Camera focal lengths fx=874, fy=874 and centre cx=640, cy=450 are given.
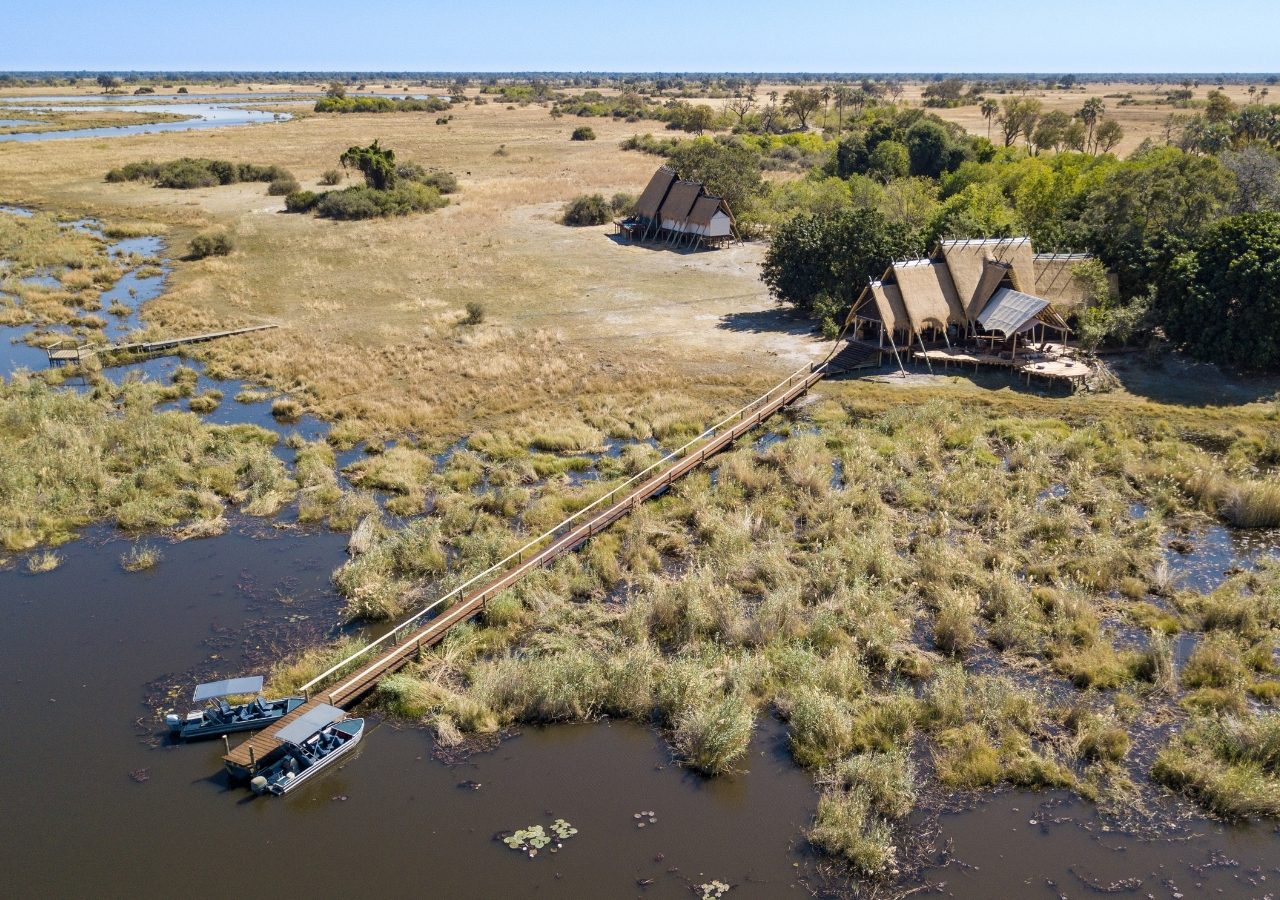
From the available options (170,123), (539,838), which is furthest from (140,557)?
(170,123)

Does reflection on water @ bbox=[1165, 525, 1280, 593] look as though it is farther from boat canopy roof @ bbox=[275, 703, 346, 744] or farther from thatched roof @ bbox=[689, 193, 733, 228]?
thatched roof @ bbox=[689, 193, 733, 228]

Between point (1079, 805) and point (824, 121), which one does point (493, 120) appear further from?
point (1079, 805)

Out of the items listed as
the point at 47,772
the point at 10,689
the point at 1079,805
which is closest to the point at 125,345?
the point at 10,689

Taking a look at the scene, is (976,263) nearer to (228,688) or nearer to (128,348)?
(228,688)

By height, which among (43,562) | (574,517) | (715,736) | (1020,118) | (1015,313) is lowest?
(43,562)

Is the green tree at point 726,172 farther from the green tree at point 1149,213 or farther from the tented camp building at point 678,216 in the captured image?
the green tree at point 1149,213

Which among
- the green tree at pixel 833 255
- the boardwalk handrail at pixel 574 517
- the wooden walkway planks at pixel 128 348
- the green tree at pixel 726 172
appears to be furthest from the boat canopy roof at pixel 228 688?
the green tree at pixel 726 172
